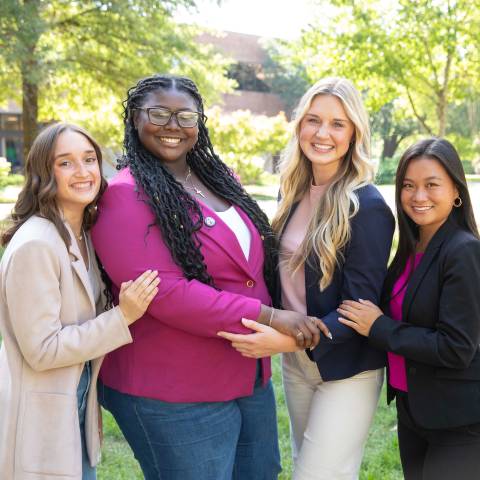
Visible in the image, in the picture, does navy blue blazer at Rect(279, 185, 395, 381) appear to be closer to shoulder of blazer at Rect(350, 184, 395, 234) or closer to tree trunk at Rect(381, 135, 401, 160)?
shoulder of blazer at Rect(350, 184, 395, 234)

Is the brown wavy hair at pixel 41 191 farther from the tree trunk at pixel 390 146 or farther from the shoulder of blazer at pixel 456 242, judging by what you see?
the tree trunk at pixel 390 146

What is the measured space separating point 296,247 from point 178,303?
0.78m

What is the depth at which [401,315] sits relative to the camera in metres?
2.67

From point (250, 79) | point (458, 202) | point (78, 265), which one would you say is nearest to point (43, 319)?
point (78, 265)

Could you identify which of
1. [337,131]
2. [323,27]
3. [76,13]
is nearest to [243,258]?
[337,131]

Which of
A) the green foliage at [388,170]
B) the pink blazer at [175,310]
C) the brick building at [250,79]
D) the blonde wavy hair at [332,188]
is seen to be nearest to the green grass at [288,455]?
the pink blazer at [175,310]

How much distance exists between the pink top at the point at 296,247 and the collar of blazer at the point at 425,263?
48 cm

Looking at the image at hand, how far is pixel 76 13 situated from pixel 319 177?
13145 millimetres

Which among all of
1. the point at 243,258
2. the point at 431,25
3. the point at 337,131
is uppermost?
the point at 431,25

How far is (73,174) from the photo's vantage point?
2459 millimetres

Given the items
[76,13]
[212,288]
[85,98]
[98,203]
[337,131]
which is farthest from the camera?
[85,98]

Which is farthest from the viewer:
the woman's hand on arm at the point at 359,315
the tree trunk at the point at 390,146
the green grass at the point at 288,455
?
the tree trunk at the point at 390,146

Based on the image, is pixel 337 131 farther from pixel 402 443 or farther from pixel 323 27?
pixel 323 27

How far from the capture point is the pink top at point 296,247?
2.82m
